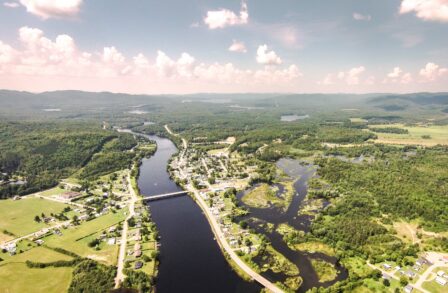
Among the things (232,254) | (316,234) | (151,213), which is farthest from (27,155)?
(316,234)

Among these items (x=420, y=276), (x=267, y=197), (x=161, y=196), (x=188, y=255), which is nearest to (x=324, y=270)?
(x=420, y=276)

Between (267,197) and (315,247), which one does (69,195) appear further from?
(315,247)

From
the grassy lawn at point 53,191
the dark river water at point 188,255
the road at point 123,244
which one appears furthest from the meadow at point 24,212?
the dark river water at point 188,255

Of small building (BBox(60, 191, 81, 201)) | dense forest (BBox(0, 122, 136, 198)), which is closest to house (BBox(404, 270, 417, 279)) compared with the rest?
small building (BBox(60, 191, 81, 201))

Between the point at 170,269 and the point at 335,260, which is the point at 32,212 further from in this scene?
the point at 335,260

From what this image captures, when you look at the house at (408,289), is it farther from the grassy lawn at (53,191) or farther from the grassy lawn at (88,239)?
the grassy lawn at (53,191)

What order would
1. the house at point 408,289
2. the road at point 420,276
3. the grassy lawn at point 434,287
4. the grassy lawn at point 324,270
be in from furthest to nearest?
the grassy lawn at point 324,270 < the road at point 420,276 < the grassy lawn at point 434,287 < the house at point 408,289

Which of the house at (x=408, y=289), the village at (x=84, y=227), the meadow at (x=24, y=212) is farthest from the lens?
the meadow at (x=24, y=212)
